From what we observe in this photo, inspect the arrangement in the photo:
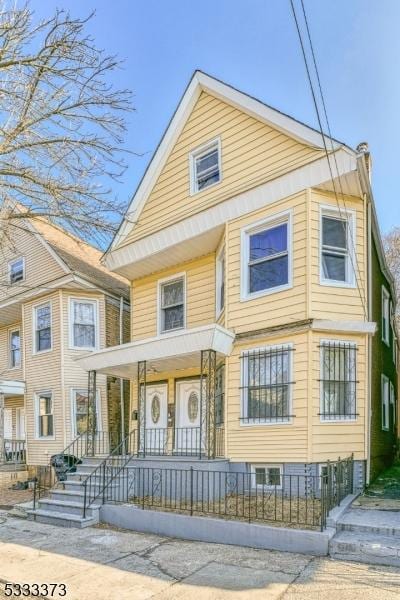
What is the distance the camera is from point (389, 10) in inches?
266

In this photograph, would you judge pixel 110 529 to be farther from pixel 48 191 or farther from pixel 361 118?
pixel 361 118

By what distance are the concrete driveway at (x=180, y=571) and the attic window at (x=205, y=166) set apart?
7.67 m

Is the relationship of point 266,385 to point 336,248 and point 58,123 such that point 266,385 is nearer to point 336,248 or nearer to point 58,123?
point 336,248

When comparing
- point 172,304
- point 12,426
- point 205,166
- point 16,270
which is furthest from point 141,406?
point 12,426

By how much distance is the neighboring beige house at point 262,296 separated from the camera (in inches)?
359

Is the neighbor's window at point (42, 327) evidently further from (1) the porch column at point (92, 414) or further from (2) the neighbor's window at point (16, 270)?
(1) the porch column at point (92, 414)

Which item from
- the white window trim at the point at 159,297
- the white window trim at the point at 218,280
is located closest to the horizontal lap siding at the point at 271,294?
the white window trim at the point at 218,280

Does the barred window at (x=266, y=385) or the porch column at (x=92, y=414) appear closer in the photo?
the barred window at (x=266, y=385)

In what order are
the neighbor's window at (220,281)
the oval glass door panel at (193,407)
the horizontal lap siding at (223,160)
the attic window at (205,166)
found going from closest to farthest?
1. the horizontal lap siding at (223,160)
2. the neighbor's window at (220,281)
3. the attic window at (205,166)
4. the oval glass door panel at (193,407)

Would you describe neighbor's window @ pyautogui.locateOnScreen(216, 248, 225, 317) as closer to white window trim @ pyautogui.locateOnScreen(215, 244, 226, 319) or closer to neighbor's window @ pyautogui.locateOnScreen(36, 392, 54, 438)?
white window trim @ pyautogui.locateOnScreen(215, 244, 226, 319)

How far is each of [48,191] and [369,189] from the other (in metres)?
6.02

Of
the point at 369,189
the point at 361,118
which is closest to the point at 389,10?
the point at 361,118

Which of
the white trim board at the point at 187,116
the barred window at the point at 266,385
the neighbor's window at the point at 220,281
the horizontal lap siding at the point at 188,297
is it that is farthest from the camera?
the horizontal lap siding at the point at 188,297

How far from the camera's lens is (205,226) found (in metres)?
11.2
